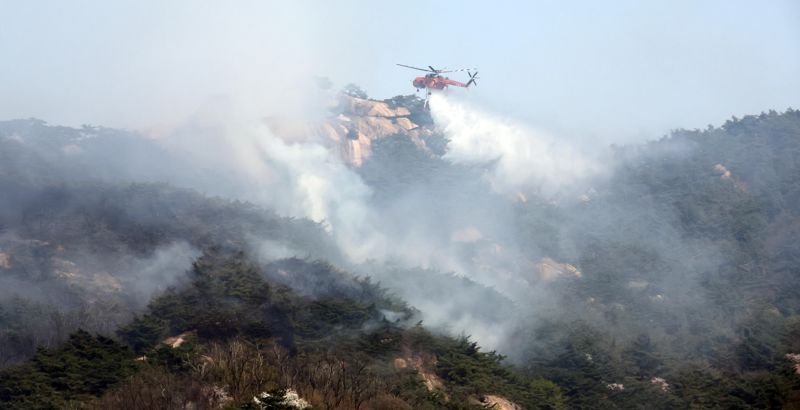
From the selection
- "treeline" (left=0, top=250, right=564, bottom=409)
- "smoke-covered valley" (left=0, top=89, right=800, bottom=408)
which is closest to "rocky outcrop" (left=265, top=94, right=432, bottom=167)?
"smoke-covered valley" (left=0, top=89, right=800, bottom=408)

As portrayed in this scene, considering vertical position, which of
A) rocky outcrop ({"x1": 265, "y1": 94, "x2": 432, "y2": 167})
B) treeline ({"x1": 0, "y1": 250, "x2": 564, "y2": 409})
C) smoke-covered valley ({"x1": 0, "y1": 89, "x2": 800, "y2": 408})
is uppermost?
rocky outcrop ({"x1": 265, "y1": 94, "x2": 432, "y2": 167})

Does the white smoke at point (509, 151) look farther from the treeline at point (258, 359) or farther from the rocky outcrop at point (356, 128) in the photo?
the treeline at point (258, 359)

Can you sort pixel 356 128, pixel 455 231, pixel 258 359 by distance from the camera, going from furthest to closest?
pixel 356 128, pixel 455 231, pixel 258 359

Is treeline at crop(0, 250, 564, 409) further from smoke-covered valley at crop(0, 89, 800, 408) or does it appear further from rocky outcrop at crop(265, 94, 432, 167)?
rocky outcrop at crop(265, 94, 432, 167)

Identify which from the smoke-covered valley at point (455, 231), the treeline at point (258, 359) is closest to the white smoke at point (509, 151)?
the smoke-covered valley at point (455, 231)

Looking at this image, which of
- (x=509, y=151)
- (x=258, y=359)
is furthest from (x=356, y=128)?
(x=258, y=359)

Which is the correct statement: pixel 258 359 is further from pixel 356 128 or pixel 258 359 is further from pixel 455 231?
pixel 356 128
